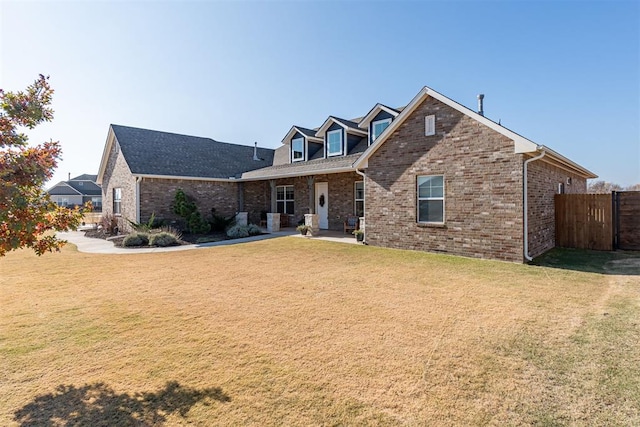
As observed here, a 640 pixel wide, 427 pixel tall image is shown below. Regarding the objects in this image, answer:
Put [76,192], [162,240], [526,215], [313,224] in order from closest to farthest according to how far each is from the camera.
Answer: [526,215]
[162,240]
[313,224]
[76,192]

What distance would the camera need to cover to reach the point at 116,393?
3025 millimetres

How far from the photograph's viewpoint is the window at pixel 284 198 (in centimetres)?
1967

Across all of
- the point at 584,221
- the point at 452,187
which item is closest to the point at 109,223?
the point at 452,187

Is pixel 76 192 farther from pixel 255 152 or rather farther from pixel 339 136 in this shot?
pixel 339 136

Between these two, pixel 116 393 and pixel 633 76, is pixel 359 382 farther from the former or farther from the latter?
pixel 633 76

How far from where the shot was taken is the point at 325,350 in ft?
12.6

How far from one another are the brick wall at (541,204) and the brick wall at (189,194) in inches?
656

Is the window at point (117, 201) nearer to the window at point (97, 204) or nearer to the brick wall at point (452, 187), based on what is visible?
the brick wall at point (452, 187)

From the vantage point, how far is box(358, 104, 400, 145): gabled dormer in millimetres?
15555

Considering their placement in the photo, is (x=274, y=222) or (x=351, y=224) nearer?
(x=351, y=224)

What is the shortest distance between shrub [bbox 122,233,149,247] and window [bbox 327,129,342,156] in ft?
34.9

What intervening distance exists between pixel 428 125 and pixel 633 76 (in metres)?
12.3

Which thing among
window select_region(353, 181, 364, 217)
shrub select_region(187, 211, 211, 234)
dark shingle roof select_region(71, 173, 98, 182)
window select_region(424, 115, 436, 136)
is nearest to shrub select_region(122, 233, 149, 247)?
shrub select_region(187, 211, 211, 234)

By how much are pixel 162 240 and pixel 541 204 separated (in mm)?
14820
